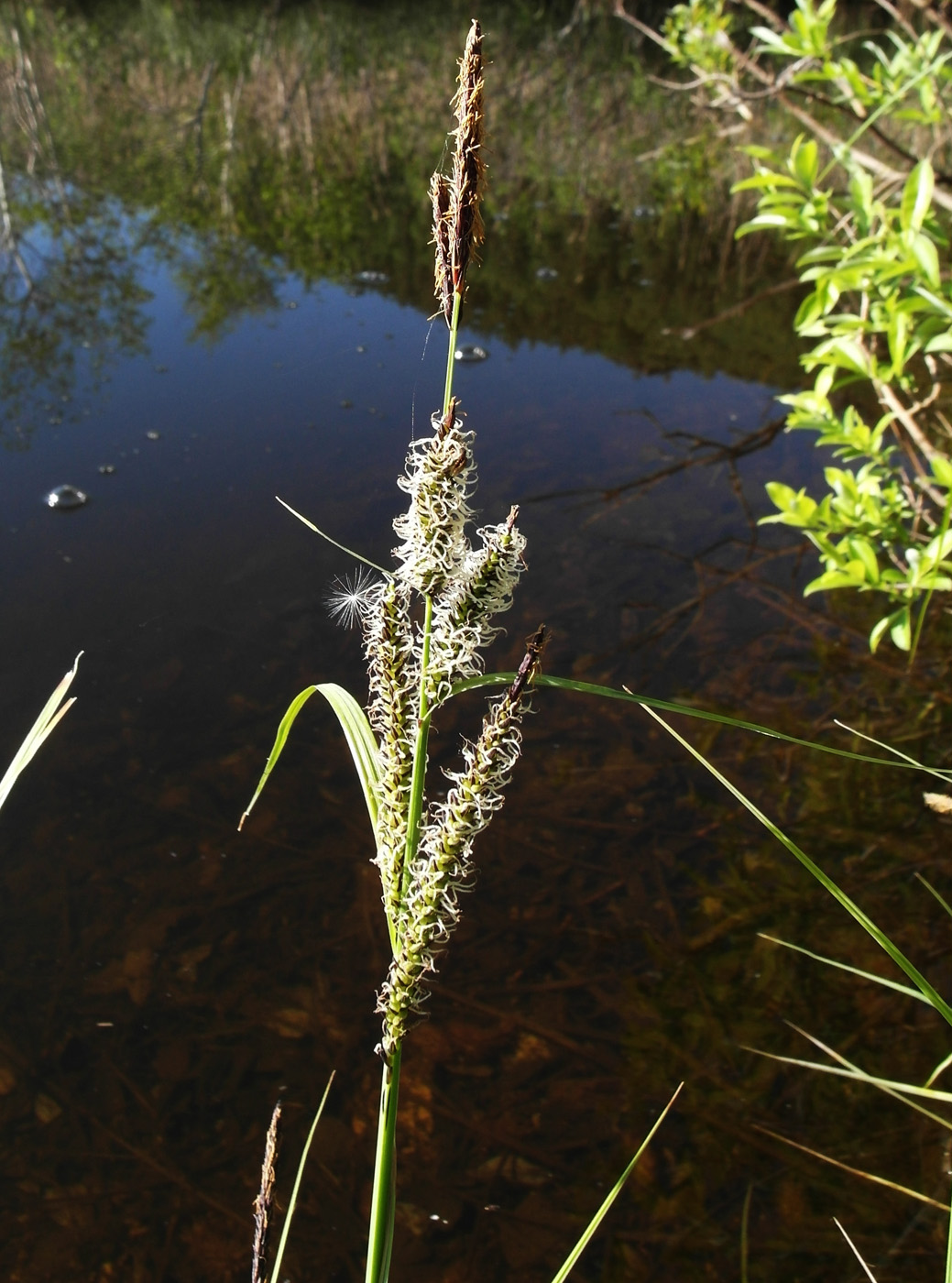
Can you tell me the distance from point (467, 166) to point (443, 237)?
5cm

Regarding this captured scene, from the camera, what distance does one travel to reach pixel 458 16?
42.7 feet

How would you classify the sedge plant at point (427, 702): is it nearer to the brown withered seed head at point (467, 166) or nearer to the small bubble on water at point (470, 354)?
the brown withered seed head at point (467, 166)

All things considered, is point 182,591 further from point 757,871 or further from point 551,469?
point 757,871

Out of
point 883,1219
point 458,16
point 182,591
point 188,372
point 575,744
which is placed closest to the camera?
point 883,1219

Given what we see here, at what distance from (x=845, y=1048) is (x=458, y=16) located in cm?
1447

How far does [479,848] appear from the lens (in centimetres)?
244

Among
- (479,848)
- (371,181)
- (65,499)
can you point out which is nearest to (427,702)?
(479,848)

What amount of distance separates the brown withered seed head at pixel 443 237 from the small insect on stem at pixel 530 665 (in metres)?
0.27

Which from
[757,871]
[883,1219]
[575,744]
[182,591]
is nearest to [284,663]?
[182,591]

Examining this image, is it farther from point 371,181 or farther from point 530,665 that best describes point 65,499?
point 371,181

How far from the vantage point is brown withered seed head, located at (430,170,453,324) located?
2.28 ft

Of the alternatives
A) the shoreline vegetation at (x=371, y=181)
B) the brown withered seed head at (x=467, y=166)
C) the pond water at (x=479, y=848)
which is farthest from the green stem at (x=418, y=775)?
the shoreline vegetation at (x=371, y=181)

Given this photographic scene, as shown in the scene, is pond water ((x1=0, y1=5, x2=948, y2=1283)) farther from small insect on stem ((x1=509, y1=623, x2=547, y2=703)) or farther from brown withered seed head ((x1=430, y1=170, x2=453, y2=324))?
brown withered seed head ((x1=430, y1=170, x2=453, y2=324))

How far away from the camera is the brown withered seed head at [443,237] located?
69cm
